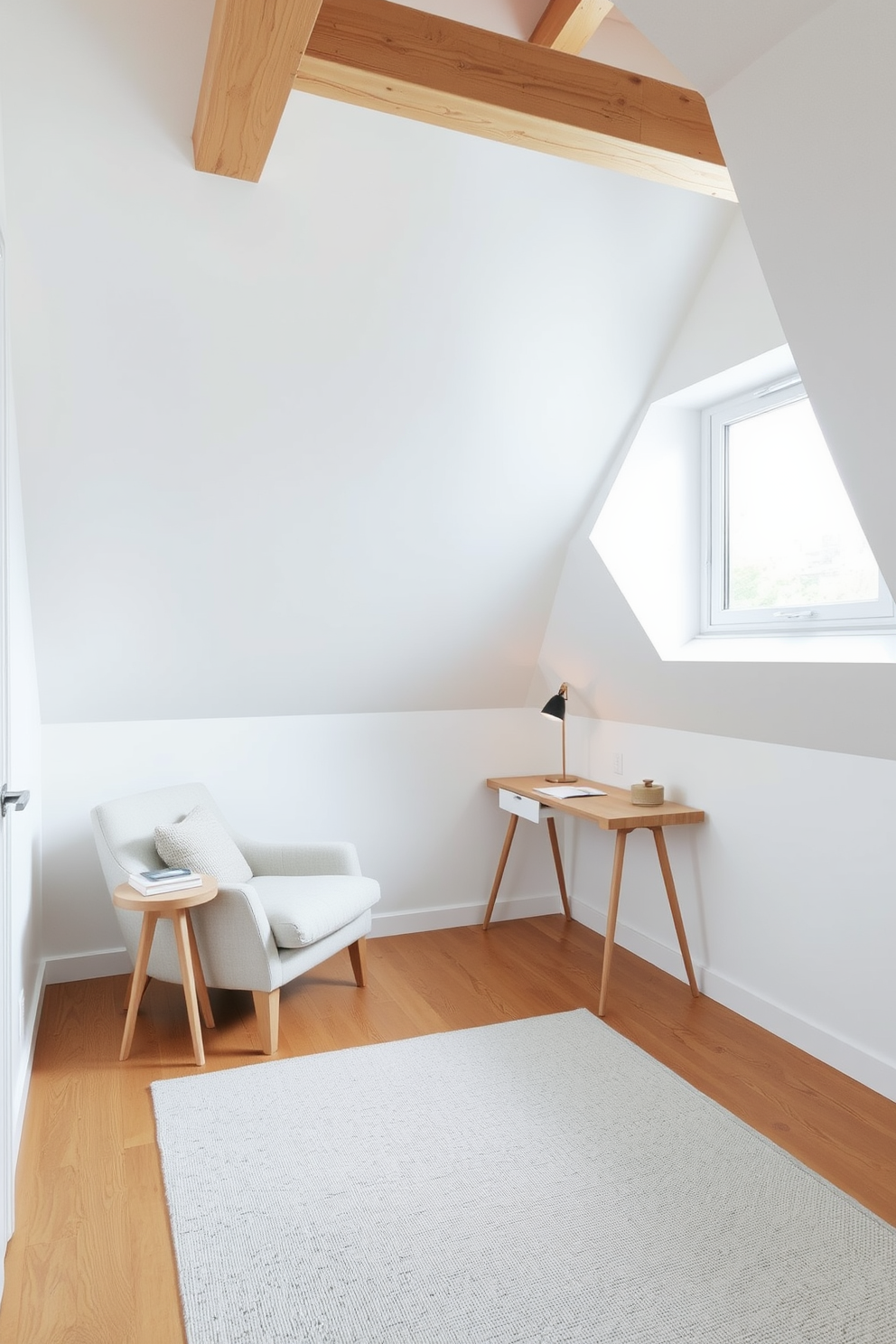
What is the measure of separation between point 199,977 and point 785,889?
1987 millimetres

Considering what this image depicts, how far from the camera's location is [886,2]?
1149 mm

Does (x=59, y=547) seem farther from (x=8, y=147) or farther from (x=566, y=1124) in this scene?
A: (x=566, y=1124)

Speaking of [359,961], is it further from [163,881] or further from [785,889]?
[785,889]

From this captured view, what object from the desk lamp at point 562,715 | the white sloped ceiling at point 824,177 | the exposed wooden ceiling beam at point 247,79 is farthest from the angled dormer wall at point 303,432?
the white sloped ceiling at point 824,177

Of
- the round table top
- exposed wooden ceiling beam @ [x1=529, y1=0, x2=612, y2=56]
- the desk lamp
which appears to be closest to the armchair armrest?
the round table top

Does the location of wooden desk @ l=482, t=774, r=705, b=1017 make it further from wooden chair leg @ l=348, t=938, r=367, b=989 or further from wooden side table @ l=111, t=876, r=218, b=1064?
wooden side table @ l=111, t=876, r=218, b=1064

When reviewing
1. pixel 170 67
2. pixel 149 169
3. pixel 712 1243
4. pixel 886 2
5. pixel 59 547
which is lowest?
pixel 712 1243

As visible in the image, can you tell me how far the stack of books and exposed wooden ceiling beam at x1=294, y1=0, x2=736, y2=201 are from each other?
88.1 inches

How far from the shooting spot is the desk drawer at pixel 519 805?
12.4 ft

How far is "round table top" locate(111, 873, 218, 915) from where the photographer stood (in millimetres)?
2787

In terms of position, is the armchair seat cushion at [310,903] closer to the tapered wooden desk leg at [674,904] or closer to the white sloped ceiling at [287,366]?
the white sloped ceiling at [287,366]

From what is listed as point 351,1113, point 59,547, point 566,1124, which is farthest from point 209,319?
point 566,1124

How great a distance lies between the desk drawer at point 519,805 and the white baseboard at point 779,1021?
0.69 m

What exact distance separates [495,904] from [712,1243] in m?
2.41
